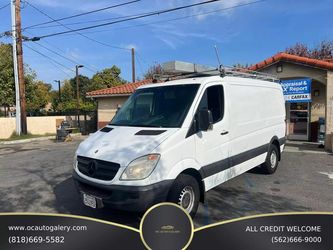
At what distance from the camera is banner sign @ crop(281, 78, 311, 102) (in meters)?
12.4

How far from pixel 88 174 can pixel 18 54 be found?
18688 mm

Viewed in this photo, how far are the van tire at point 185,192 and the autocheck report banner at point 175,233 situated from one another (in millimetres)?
1250

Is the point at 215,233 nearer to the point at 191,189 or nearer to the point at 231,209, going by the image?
the point at 191,189

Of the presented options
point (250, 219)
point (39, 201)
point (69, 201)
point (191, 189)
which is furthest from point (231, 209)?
point (39, 201)

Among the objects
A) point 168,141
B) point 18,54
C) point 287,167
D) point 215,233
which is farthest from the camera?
point 18,54

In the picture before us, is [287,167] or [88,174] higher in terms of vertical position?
[88,174]

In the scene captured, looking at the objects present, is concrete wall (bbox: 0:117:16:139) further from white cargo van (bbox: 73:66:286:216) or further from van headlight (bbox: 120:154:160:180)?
van headlight (bbox: 120:154:160:180)

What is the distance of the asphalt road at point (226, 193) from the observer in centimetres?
526

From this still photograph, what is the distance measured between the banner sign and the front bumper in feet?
33.3

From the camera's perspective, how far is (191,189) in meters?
4.61

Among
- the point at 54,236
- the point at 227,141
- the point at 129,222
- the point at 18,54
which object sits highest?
the point at 18,54

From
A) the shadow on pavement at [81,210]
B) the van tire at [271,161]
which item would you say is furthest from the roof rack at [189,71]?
the shadow on pavement at [81,210]

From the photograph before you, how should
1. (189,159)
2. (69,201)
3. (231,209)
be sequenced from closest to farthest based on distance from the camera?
(189,159), (231,209), (69,201)

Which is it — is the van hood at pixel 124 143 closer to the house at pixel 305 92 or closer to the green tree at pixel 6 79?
the house at pixel 305 92
